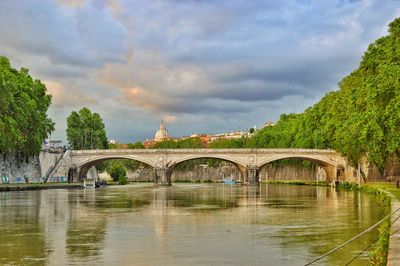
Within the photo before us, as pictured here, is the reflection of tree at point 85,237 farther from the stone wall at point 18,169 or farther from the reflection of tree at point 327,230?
the stone wall at point 18,169

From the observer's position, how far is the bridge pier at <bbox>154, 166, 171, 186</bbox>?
10181 cm

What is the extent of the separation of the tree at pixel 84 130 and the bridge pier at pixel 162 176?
19.5m

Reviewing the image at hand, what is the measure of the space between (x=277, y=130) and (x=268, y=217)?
10047cm

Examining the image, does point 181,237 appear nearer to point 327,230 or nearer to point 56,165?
point 327,230

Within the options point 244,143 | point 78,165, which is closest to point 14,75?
point 78,165

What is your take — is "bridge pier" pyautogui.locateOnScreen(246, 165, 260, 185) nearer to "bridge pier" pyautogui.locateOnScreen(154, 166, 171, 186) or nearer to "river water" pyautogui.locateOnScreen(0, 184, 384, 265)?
"bridge pier" pyautogui.locateOnScreen(154, 166, 171, 186)

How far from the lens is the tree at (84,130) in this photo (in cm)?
11719

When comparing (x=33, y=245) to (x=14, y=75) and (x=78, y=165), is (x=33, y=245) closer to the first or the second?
(x=14, y=75)

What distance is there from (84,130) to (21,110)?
47.7m

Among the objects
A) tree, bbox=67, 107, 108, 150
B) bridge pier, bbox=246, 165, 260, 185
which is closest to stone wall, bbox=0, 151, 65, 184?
tree, bbox=67, 107, 108, 150

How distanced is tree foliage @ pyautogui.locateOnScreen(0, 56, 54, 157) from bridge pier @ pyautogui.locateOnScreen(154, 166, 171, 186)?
70.0ft

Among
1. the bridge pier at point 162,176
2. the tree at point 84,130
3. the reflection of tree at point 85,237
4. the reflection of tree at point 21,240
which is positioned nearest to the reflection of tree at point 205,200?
the reflection of tree at point 85,237

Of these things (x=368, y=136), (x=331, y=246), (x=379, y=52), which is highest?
(x=379, y=52)

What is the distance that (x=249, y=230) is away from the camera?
2383 centimetres
